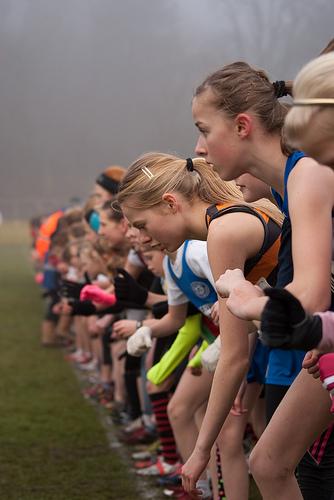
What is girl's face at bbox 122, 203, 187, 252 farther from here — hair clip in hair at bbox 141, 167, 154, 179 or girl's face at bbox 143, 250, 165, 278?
girl's face at bbox 143, 250, 165, 278

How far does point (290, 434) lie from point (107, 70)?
1453 inches

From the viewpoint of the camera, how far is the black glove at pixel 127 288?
5.26m

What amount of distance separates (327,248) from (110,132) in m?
40.6

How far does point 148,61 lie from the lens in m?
31.6

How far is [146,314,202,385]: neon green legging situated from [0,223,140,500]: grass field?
75 centimetres

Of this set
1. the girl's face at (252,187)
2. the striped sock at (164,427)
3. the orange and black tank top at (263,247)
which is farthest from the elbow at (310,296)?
the striped sock at (164,427)

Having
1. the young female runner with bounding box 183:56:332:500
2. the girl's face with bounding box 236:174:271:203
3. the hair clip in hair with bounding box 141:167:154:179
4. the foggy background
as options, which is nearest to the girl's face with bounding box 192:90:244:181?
the young female runner with bounding box 183:56:332:500

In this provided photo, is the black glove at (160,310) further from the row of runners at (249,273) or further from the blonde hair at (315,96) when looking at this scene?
the blonde hair at (315,96)

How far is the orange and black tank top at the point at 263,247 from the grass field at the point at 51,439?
184cm

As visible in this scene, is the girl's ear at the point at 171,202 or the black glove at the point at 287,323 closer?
the black glove at the point at 287,323

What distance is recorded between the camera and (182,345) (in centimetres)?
474

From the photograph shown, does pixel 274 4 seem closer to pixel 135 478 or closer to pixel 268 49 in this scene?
pixel 268 49

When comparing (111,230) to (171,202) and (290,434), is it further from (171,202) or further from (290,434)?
(290,434)

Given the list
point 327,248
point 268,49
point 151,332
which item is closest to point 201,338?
point 151,332
